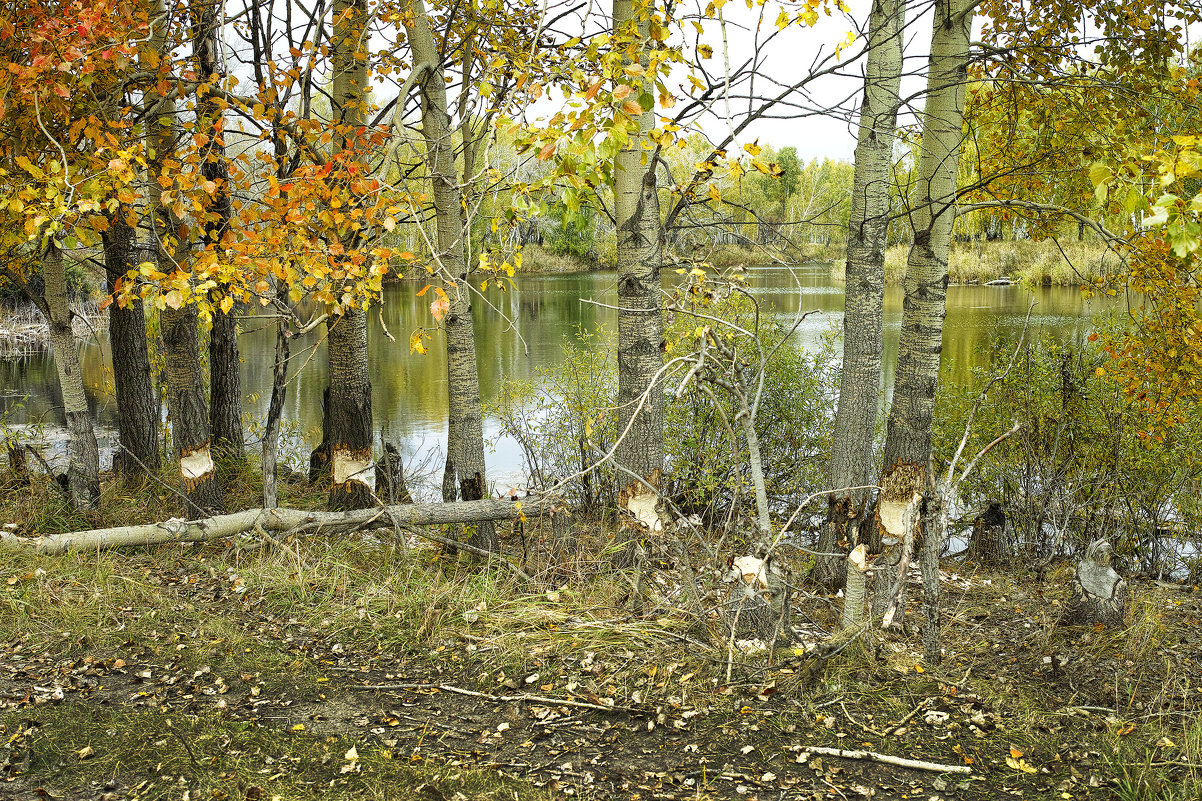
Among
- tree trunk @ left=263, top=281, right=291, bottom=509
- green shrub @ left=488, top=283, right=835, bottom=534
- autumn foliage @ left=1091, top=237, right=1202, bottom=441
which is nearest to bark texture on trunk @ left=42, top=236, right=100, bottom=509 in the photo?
tree trunk @ left=263, top=281, right=291, bottom=509

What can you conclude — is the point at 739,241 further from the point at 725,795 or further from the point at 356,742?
the point at 356,742

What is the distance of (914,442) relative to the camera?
5062mm

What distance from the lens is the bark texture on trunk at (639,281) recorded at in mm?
4941

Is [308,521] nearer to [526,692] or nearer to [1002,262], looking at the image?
[526,692]

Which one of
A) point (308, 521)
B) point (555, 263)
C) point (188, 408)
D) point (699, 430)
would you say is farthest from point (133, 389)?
point (555, 263)

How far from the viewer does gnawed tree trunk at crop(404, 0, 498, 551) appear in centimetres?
558

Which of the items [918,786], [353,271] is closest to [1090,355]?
[918,786]

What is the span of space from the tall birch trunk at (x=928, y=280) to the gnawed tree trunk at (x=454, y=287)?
2.75 meters

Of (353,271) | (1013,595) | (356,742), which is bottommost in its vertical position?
(1013,595)

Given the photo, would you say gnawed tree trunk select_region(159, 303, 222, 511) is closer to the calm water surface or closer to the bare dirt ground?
the bare dirt ground

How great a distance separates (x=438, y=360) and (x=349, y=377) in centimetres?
1299

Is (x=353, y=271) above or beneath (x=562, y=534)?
above

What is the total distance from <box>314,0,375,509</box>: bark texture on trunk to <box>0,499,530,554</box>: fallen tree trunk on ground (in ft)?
2.08

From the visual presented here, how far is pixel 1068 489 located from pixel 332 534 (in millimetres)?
6293
